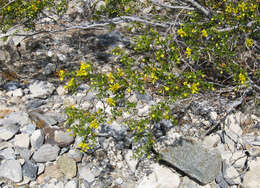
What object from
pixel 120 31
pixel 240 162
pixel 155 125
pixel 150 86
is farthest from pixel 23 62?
pixel 240 162

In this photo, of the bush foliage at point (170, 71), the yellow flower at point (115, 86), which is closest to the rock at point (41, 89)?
the bush foliage at point (170, 71)

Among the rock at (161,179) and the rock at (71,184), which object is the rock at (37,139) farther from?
the rock at (161,179)

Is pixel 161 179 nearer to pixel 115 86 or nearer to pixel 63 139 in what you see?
pixel 115 86

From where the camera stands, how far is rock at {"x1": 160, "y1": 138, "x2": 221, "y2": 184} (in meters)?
3.52

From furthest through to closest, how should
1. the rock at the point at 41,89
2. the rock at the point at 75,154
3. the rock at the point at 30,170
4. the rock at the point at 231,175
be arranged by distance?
the rock at the point at 41,89 → the rock at the point at 75,154 → the rock at the point at 30,170 → the rock at the point at 231,175

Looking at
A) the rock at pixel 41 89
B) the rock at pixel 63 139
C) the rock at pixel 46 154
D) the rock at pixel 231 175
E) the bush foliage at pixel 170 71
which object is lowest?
the rock at pixel 231 175

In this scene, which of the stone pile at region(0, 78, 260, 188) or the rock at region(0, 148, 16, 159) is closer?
the stone pile at region(0, 78, 260, 188)

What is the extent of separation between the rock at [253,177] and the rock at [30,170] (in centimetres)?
271

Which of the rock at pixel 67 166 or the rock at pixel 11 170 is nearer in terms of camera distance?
the rock at pixel 11 170

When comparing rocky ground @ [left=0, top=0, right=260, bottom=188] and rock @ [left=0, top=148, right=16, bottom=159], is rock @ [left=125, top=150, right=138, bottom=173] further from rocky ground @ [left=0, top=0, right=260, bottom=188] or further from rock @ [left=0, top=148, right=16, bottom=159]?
rock @ [left=0, top=148, right=16, bottom=159]

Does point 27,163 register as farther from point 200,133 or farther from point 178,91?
point 200,133

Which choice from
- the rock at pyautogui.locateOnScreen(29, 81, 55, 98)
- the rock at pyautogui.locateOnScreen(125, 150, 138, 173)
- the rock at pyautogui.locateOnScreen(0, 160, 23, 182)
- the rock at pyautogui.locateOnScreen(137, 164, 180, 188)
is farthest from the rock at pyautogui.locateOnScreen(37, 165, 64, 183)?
the rock at pyautogui.locateOnScreen(29, 81, 55, 98)

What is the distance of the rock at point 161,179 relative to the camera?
11.7 feet

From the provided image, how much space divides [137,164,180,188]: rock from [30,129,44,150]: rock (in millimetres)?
1557
